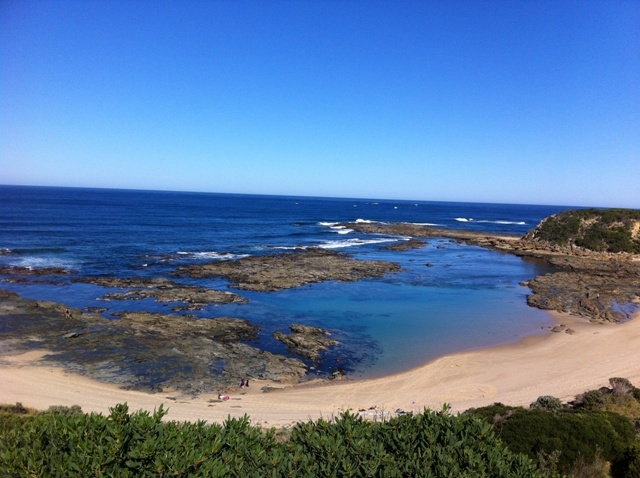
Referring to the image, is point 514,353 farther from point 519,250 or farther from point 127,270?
point 519,250

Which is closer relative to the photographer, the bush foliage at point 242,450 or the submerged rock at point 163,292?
the bush foliage at point 242,450

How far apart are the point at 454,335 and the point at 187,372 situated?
16.3 meters

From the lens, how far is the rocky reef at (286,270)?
39.1m

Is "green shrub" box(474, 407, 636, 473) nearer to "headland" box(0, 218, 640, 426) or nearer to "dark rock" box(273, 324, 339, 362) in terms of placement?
"headland" box(0, 218, 640, 426)

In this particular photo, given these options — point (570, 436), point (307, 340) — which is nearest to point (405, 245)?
point (307, 340)

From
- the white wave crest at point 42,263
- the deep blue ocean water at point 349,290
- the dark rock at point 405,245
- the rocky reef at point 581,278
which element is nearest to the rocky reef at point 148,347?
the deep blue ocean water at point 349,290

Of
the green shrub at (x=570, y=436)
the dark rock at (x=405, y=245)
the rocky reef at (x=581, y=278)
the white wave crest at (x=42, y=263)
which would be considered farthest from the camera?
the dark rock at (x=405, y=245)

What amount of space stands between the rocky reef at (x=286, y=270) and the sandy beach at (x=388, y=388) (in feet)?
61.3

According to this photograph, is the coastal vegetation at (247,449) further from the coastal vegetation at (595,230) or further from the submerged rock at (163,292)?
the coastal vegetation at (595,230)

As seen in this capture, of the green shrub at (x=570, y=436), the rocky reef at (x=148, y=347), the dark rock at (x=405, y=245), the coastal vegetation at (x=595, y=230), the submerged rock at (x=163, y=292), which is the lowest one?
the rocky reef at (x=148, y=347)

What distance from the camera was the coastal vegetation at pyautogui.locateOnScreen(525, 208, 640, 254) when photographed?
60.2 meters

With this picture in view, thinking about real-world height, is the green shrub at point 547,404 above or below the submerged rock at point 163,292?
above

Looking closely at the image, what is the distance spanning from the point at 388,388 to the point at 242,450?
1360 cm

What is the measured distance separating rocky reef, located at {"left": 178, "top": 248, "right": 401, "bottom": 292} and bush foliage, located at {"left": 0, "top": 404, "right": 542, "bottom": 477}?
98.1 feet
